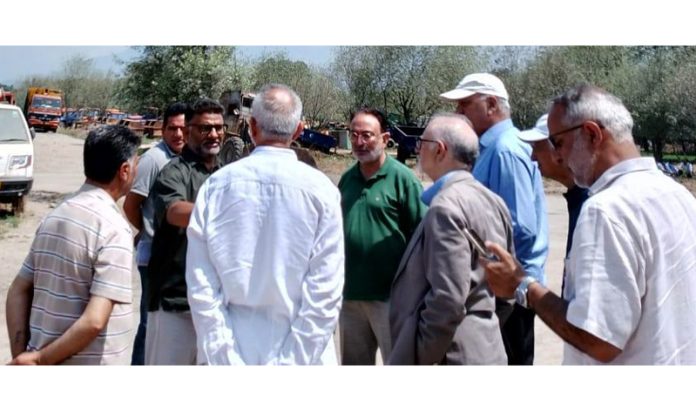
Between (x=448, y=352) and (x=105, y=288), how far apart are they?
143 centimetres

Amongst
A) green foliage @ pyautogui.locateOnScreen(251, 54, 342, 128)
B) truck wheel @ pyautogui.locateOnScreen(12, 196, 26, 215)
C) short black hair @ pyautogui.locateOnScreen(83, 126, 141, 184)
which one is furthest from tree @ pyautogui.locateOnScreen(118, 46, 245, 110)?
short black hair @ pyautogui.locateOnScreen(83, 126, 141, 184)

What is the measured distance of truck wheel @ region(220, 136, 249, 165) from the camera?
5832mm

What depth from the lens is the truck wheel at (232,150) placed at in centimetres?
583

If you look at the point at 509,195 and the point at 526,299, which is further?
the point at 509,195

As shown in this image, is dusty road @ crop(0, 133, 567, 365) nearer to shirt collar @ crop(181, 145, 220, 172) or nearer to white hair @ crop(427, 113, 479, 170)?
shirt collar @ crop(181, 145, 220, 172)

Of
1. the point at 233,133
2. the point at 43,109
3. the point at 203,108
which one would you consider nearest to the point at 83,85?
the point at 43,109

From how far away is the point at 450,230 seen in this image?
3.32m

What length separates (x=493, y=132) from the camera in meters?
4.66

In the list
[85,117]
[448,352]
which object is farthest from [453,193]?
[85,117]

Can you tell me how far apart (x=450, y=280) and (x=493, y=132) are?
1.61 meters

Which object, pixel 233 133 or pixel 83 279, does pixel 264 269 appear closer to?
pixel 83 279

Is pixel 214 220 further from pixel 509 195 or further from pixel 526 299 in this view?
pixel 509 195

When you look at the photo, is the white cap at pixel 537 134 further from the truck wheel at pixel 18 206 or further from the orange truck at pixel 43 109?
the orange truck at pixel 43 109

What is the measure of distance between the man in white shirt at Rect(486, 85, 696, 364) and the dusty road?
373cm
